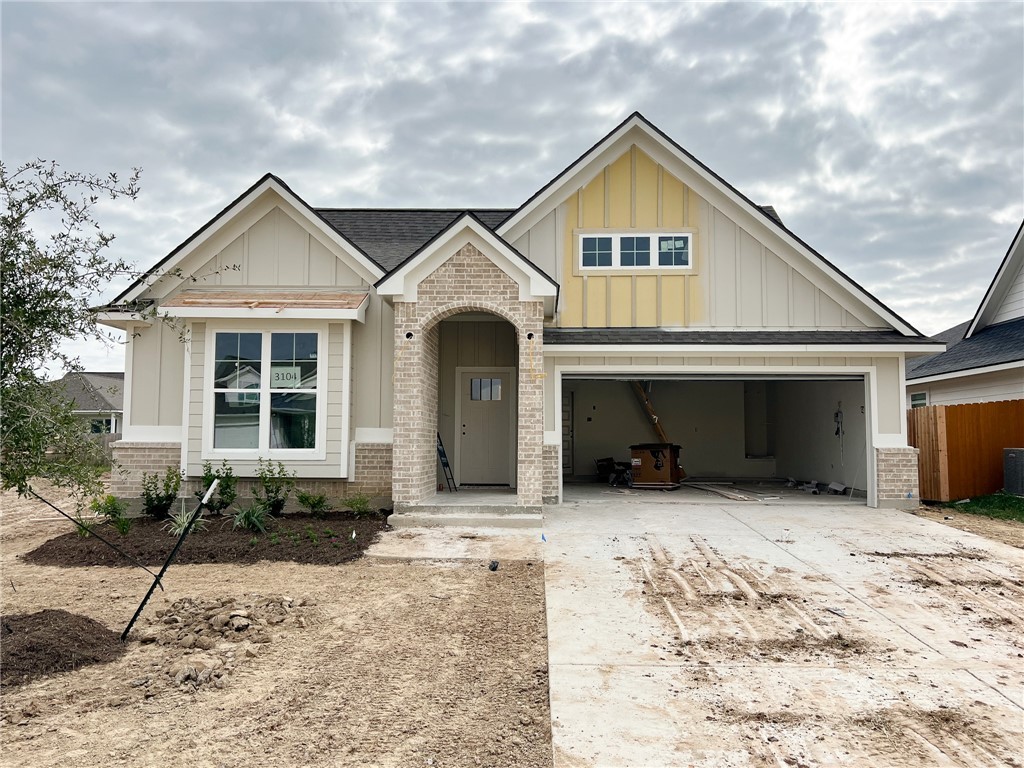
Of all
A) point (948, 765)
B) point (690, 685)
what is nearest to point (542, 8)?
point (690, 685)

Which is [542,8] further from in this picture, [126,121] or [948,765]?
[948,765]

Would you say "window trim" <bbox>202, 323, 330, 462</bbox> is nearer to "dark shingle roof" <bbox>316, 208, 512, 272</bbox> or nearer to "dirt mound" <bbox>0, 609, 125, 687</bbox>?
"dark shingle roof" <bbox>316, 208, 512, 272</bbox>

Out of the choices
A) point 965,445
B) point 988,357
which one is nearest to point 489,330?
point 965,445

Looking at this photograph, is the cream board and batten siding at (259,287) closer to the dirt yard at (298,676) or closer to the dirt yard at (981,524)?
the dirt yard at (298,676)

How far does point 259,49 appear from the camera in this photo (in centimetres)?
1060

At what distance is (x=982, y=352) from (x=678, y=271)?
862 centimetres

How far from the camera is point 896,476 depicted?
11.5m

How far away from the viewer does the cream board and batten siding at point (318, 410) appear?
10312 millimetres

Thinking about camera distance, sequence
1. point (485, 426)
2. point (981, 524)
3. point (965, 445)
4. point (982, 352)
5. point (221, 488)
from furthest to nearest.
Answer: point (982, 352), point (485, 426), point (965, 445), point (981, 524), point (221, 488)

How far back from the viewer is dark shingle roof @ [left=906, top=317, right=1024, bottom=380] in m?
14.1

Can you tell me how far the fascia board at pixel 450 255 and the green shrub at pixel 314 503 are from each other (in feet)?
11.0

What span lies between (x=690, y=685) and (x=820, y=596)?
9.02 feet

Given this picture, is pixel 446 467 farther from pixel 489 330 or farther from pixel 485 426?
pixel 489 330

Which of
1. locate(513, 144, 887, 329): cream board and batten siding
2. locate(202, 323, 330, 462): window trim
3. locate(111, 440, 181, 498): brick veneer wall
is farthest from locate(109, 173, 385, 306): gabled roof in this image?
locate(513, 144, 887, 329): cream board and batten siding
